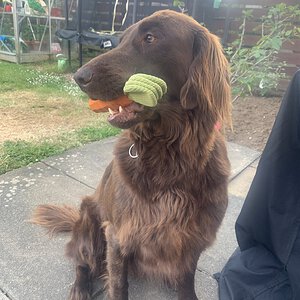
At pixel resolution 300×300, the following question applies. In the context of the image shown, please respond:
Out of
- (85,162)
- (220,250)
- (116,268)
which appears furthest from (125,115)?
(85,162)

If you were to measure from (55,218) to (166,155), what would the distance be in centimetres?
104

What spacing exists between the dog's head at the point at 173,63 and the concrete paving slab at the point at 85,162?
1.61m

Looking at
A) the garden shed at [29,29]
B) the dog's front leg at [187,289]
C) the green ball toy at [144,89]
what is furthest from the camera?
the garden shed at [29,29]

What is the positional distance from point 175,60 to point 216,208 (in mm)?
718

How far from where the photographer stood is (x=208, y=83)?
1.41m

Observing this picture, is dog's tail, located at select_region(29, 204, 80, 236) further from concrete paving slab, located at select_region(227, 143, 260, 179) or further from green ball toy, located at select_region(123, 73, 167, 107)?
concrete paving slab, located at select_region(227, 143, 260, 179)

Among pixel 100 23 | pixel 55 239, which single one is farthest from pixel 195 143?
pixel 100 23

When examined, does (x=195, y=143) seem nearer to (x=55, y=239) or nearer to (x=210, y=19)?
(x=55, y=239)

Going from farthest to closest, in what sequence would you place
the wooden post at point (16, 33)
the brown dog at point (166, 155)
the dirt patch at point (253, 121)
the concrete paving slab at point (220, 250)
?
1. the wooden post at point (16, 33)
2. the dirt patch at point (253, 121)
3. the concrete paving slab at point (220, 250)
4. the brown dog at point (166, 155)

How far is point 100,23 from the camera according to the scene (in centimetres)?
752

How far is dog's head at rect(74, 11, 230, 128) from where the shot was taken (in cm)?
A: 134

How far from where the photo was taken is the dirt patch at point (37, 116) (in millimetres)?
3725

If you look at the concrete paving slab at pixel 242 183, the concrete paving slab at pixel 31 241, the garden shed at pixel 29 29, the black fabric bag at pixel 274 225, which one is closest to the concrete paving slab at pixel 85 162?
the concrete paving slab at pixel 31 241

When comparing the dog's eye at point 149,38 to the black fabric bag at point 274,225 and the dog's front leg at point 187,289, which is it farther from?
the dog's front leg at point 187,289
